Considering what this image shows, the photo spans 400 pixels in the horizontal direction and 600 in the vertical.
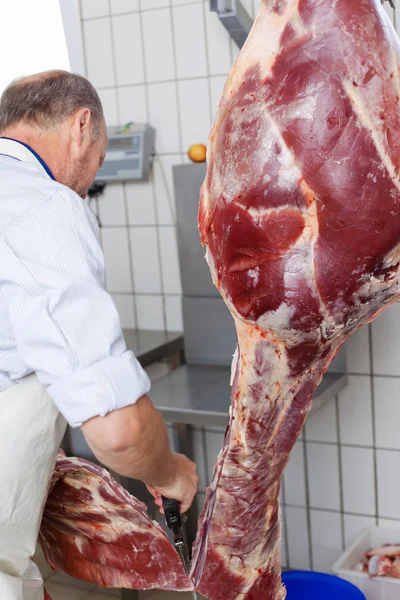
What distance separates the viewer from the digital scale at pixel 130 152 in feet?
8.91

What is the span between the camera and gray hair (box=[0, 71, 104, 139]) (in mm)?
1328

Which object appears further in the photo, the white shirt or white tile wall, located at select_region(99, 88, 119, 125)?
white tile wall, located at select_region(99, 88, 119, 125)

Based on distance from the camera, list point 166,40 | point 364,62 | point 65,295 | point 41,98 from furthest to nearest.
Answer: point 166,40
point 41,98
point 65,295
point 364,62

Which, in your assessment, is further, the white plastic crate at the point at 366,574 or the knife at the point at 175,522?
the white plastic crate at the point at 366,574

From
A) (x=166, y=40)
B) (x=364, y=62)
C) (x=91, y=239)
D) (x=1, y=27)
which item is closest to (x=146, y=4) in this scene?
(x=166, y=40)

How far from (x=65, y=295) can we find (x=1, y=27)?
2130mm

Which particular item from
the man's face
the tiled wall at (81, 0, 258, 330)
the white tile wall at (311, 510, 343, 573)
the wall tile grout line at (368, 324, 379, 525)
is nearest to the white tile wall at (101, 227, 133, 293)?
the tiled wall at (81, 0, 258, 330)

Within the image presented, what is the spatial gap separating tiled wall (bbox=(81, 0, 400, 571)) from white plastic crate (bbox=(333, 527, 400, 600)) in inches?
1.9

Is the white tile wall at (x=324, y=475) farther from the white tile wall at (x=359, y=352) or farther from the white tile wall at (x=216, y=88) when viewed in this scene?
the white tile wall at (x=216, y=88)

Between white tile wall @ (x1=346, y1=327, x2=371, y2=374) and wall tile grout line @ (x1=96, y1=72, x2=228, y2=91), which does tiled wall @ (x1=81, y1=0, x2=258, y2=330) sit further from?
white tile wall @ (x1=346, y1=327, x2=371, y2=374)

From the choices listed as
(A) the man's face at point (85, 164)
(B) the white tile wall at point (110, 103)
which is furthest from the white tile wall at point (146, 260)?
(A) the man's face at point (85, 164)

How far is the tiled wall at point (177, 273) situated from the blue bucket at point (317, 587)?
1.37 ft

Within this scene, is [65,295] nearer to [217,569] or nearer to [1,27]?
[217,569]

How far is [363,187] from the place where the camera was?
0.87 metres
